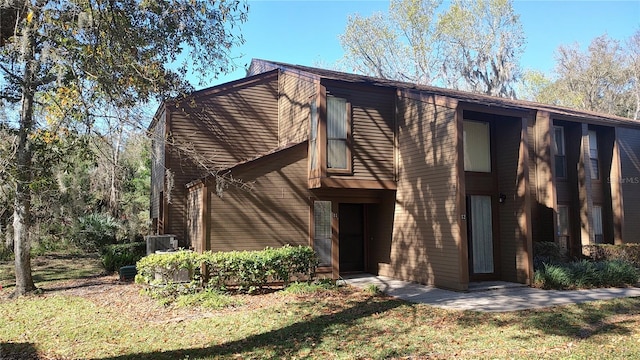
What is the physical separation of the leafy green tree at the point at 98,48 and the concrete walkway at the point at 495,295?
22.2 ft

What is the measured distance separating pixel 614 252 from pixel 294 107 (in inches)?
429

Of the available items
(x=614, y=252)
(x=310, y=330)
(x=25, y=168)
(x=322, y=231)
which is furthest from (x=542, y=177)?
(x=25, y=168)

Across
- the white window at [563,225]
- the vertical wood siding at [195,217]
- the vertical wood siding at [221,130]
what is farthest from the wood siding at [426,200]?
the vertical wood siding at [195,217]

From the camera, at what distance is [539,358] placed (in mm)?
5574

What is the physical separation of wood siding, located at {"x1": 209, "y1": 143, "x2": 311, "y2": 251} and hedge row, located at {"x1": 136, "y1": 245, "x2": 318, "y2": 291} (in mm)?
829

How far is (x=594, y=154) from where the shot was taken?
15.4 metres

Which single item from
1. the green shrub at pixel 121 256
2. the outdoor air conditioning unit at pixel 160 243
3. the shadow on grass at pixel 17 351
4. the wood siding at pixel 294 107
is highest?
the wood siding at pixel 294 107

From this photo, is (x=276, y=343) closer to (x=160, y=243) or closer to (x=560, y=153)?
(x=160, y=243)

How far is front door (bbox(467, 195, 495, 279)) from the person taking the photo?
11953 mm

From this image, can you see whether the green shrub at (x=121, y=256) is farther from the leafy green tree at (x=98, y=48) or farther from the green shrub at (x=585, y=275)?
the green shrub at (x=585, y=275)

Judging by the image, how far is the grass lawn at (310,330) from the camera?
6047 mm

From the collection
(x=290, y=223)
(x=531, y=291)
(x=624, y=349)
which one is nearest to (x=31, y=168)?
(x=290, y=223)

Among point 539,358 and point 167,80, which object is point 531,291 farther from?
point 167,80

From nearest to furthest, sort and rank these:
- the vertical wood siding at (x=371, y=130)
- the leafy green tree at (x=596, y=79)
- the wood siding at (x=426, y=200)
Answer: the wood siding at (x=426, y=200), the vertical wood siding at (x=371, y=130), the leafy green tree at (x=596, y=79)
